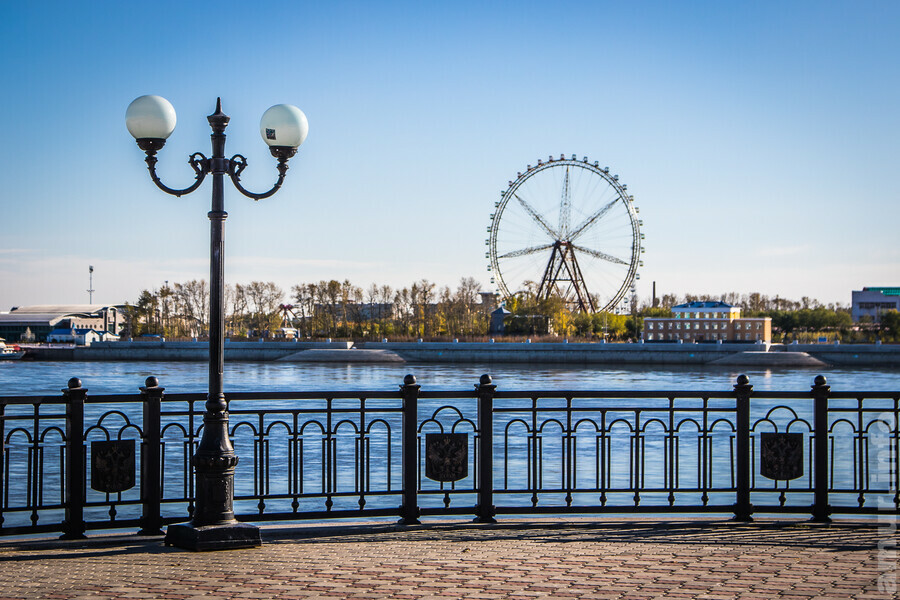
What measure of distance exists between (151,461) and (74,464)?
60 cm

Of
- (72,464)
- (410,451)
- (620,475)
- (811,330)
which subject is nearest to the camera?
(72,464)

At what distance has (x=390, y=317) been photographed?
115 meters

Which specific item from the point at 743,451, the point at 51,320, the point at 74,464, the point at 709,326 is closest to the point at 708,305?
the point at 709,326

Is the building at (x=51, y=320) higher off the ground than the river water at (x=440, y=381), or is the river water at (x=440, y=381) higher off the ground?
the building at (x=51, y=320)

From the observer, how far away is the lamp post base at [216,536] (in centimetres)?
679

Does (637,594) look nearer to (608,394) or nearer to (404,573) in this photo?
(404,573)

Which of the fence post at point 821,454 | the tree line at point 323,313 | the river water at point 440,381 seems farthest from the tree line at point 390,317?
the fence post at point 821,454

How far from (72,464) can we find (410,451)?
269 cm

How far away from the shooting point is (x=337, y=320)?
378ft

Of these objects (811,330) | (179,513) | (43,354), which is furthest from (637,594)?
(811,330)

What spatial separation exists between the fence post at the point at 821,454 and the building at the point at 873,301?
13837 centimetres

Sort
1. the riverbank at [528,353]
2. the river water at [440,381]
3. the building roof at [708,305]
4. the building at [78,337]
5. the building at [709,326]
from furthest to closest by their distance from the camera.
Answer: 1. the building at [78,337]
2. the building roof at [708,305]
3. the building at [709,326]
4. the riverbank at [528,353]
5. the river water at [440,381]

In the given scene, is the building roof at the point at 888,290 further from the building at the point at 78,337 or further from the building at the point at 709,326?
the building at the point at 78,337

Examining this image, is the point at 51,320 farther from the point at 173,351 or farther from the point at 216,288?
the point at 216,288
